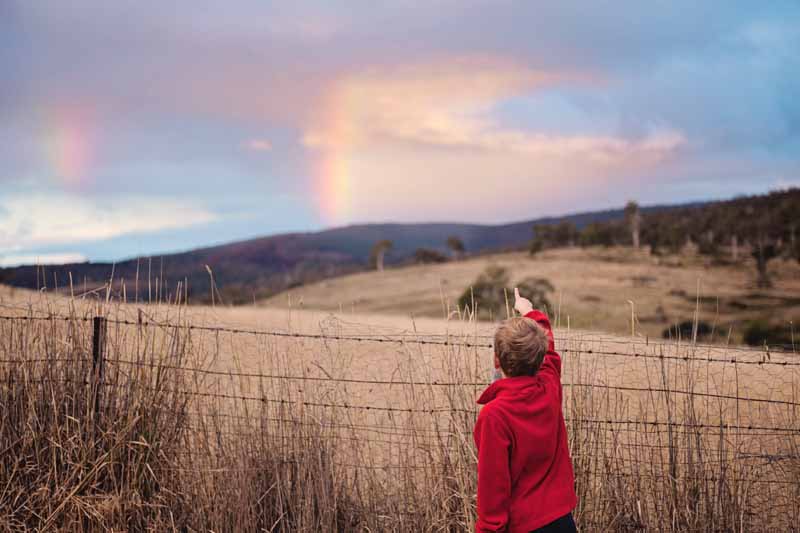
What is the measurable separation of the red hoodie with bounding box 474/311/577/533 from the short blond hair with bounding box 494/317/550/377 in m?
0.06

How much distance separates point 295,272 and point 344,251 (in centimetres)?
2338

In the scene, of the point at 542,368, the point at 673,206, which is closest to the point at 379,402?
the point at 542,368

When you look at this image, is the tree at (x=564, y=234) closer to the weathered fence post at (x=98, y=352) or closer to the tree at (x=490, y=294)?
the tree at (x=490, y=294)

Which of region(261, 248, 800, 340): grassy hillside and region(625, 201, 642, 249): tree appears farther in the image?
region(625, 201, 642, 249): tree

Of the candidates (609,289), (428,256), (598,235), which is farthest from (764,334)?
(428,256)

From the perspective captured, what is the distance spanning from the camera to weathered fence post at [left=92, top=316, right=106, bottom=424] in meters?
5.21

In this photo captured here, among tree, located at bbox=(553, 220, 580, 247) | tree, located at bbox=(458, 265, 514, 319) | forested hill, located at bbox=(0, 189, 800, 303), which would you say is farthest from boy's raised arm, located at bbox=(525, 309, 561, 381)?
tree, located at bbox=(553, 220, 580, 247)

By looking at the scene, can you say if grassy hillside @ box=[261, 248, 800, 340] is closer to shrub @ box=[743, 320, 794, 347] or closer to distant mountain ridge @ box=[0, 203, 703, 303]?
shrub @ box=[743, 320, 794, 347]

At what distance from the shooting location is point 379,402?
10406 mm

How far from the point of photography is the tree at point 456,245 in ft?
235

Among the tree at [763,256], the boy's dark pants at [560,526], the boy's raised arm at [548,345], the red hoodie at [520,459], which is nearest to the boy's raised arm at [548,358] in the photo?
the boy's raised arm at [548,345]

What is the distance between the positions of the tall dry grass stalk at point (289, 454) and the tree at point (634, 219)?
57.1 meters

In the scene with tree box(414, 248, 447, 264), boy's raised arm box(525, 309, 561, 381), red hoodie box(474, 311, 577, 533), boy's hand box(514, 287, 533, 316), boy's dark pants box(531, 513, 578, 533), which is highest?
boy's hand box(514, 287, 533, 316)

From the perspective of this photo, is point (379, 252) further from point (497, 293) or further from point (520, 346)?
point (520, 346)
